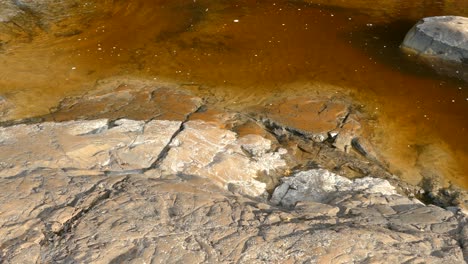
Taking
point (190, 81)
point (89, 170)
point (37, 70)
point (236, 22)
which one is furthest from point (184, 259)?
point (236, 22)

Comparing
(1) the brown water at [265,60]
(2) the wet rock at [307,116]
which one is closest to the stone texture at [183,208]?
(2) the wet rock at [307,116]

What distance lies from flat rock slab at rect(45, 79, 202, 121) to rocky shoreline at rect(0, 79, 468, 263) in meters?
0.03

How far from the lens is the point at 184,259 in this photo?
3359 mm

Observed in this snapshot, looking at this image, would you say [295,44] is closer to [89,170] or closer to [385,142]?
[385,142]

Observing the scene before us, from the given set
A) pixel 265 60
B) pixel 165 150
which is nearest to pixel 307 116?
pixel 265 60

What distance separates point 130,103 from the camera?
6.32 meters

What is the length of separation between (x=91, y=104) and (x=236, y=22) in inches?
140

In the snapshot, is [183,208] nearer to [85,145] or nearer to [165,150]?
[165,150]

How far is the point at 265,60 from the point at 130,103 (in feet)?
7.81

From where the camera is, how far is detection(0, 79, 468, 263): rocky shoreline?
3508mm

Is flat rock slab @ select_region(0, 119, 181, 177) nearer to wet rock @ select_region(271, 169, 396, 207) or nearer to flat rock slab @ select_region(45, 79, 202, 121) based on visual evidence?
flat rock slab @ select_region(45, 79, 202, 121)

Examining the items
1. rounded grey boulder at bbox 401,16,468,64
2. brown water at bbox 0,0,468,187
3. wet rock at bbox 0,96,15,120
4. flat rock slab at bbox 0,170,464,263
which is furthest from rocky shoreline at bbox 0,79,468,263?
rounded grey boulder at bbox 401,16,468,64

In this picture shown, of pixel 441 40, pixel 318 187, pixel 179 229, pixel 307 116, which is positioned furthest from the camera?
pixel 441 40

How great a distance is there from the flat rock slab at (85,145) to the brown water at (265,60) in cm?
117
